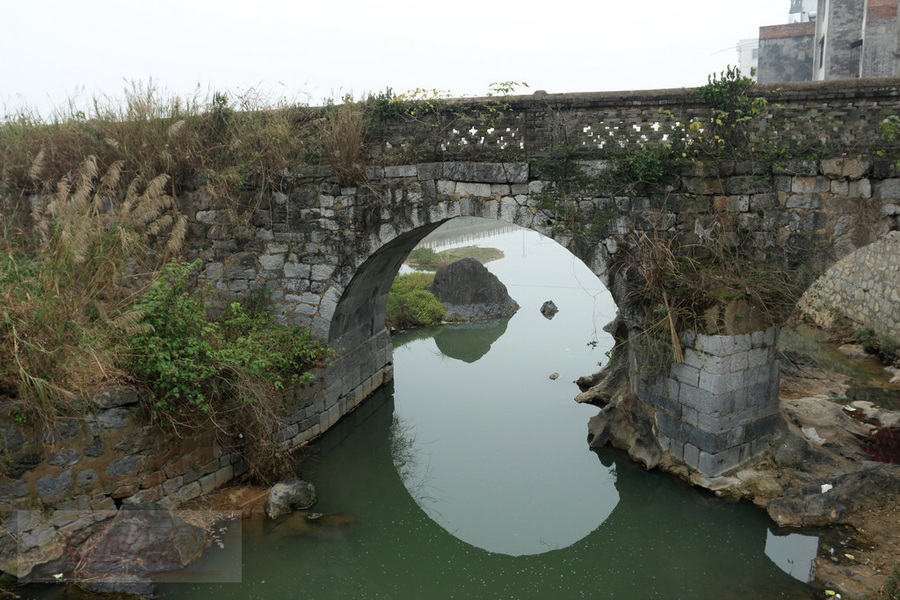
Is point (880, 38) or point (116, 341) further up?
point (880, 38)

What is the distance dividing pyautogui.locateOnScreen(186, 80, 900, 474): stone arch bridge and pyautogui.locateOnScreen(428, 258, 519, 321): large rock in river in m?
7.30

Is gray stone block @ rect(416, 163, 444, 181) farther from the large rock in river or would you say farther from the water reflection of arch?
the large rock in river

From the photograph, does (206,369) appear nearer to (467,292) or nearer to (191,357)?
(191,357)

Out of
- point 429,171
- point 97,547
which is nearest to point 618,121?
point 429,171

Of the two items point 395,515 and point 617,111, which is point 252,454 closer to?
point 395,515

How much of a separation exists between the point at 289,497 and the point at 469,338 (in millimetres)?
7990

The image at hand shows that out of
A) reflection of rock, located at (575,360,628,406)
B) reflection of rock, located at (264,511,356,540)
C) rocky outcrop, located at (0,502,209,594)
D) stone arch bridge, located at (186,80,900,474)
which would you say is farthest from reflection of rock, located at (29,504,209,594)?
reflection of rock, located at (575,360,628,406)

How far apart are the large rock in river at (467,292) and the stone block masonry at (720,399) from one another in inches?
344

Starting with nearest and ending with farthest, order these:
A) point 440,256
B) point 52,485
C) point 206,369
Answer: point 52,485 → point 206,369 → point 440,256

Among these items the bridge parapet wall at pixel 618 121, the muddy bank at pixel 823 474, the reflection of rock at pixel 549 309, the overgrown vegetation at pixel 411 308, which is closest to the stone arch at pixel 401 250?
the bridge parapet wall at pixel 618 121

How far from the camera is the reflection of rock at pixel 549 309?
53.2 ft

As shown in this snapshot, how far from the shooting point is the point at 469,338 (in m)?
14.1

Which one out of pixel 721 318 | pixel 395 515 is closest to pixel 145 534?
pixel 395 515

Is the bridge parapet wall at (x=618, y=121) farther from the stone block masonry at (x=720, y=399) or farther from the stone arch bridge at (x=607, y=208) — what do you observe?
the stone block masonry at (x=720, y=399)
